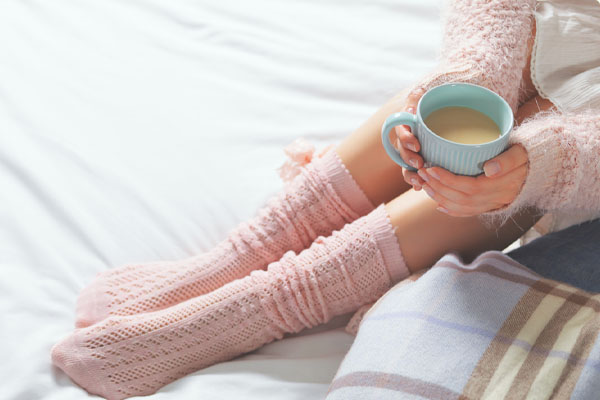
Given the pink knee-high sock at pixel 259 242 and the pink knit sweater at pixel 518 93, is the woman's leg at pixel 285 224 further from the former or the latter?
the pink knit sweater at pixel 518 93

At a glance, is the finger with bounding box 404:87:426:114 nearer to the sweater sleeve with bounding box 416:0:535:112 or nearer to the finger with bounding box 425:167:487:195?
the sweater sleeve with bounding box 416:0:535:112

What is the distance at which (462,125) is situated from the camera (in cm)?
62

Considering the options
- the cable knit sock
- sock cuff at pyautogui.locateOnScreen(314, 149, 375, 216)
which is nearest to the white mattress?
the cable knit sock

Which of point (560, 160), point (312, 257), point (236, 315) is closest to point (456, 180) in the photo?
point (560, 160)

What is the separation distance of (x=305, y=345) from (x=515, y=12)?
54cm

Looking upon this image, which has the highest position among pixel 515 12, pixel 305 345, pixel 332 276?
pixel 515 12

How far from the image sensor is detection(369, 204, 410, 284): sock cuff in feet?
2.61

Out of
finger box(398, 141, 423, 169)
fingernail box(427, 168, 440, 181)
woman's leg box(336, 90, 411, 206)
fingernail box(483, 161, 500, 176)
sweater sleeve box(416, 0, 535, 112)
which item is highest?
sweater sleeve box(416, 0, 535, 112)

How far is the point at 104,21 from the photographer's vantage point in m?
1.21

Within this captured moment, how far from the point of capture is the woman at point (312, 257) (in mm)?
776

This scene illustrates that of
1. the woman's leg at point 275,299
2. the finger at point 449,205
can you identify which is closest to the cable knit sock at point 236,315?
the woman's leg at point 275,299

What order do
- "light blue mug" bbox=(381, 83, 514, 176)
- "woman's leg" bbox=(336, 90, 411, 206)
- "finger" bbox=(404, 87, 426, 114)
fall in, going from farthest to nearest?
"woman's leg" bbox=(336, 90, 411, 206)
"finger" bbox=(404, 87, 426, 114)
"light blue mug" bbox=(381, 83, 514, 176)

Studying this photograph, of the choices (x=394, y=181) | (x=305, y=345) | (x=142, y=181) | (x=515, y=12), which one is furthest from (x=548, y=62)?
(x=142, y=181)

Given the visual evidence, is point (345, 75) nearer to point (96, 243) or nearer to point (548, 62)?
point (548, 62)
